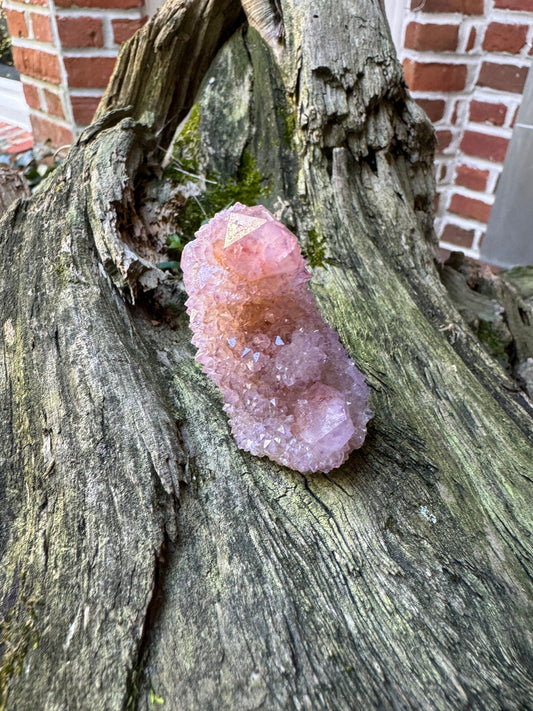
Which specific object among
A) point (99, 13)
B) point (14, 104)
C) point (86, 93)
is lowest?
point (14, 104)

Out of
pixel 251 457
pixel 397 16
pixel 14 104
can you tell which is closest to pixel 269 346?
pixel 251 457

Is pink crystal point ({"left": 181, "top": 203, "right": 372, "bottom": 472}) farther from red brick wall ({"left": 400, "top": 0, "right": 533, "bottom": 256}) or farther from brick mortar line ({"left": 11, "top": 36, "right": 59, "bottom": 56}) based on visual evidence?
brick mortar line ({"left": 11, "top": 36, "right": 59, "bottom": 56})

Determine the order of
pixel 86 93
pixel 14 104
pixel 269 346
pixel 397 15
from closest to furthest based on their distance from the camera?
pixel 269 346 → pixel 397 15 → pixel 86 93 → pixel 14 104

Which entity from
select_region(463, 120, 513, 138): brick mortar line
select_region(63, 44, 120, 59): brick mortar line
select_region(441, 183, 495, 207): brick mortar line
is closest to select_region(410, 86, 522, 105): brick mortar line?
select_region(463, 120, 513, 138): brick mortar line

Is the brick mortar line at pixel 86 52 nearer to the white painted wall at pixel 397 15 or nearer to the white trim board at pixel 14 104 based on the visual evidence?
the white trim board at pixel 14 104

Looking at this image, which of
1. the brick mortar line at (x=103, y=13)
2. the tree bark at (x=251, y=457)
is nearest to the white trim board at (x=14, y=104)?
the brick mortar line at (x=103, y=13)

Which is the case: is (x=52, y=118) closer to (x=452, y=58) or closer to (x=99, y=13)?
(x=99, y=13)

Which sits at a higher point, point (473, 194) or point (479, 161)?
point (479, 161)
